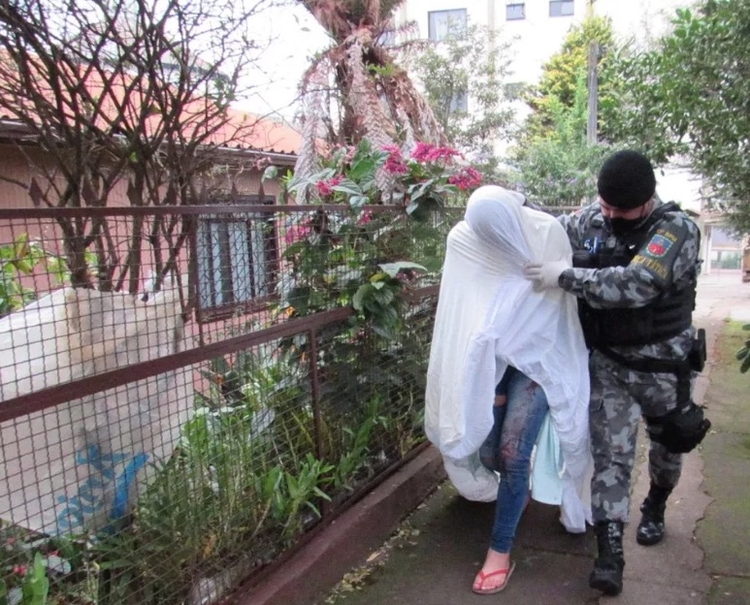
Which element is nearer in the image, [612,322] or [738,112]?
[612,322]

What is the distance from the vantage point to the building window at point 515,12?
29562 mm

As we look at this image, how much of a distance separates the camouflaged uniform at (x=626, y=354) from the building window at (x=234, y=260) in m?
1.22

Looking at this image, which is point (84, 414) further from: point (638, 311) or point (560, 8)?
point (560, 8)

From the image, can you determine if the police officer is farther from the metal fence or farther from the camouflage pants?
the metal fence

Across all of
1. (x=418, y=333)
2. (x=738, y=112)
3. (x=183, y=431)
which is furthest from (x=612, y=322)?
(x=738, y=112)

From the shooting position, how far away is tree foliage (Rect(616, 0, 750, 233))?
472 centimetres

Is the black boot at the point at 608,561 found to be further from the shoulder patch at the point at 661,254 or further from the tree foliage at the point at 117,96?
the tree foliage at the point at 117,96

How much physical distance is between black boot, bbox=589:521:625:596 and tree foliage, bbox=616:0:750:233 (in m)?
3.46

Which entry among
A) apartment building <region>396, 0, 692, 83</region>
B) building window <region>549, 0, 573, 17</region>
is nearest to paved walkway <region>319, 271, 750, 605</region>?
apartment building <region>396, 0, 692, 83</region>

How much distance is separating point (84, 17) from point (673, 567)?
3.47 metres

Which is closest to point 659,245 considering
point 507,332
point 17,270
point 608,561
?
point 507,332

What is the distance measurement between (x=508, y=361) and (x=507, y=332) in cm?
12

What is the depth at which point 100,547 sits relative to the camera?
6.99ft

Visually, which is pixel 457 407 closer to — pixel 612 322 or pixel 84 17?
pixel 612 322
